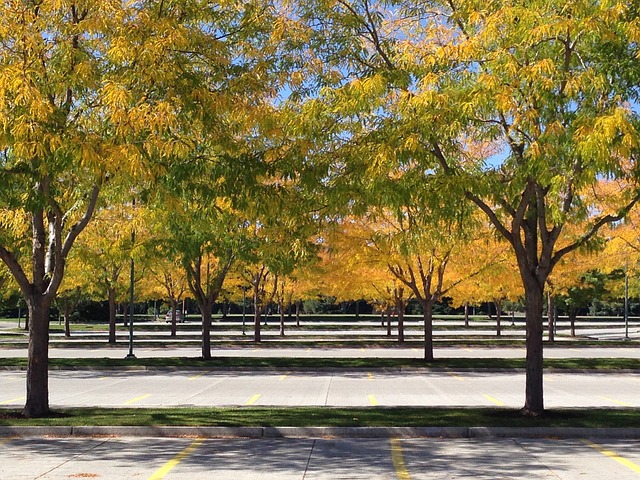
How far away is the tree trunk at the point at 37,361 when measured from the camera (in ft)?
43.2

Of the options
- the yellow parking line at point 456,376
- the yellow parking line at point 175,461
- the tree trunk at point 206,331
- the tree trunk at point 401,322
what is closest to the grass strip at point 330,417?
the yellow parking line at point 175,461

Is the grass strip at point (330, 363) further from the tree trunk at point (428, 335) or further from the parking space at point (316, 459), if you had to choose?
the parking space at point (316, 459)

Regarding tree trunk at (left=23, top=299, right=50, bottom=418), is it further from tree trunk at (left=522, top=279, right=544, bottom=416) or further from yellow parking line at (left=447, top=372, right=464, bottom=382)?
yellow parking line at (left=447, top=372, right=464, bottom=382)

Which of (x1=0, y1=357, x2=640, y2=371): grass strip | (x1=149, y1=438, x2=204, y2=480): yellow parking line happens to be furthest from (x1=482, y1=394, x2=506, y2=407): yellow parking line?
(x1=0, y1=357, x2=640, y2=371): grass strip

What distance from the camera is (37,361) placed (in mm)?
13219

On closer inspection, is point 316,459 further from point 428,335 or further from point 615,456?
point 428,335

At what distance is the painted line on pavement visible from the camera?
8.87 m

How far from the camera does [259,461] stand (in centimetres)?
975

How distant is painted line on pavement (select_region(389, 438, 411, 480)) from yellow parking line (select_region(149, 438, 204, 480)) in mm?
2704

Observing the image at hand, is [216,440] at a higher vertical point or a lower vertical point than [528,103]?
lower

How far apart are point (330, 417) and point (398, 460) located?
10.7ft

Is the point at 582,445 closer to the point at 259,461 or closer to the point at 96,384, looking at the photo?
the point at 259,461

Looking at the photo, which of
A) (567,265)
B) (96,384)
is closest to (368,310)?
(567,265)

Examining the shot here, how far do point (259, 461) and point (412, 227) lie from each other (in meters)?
5.39
